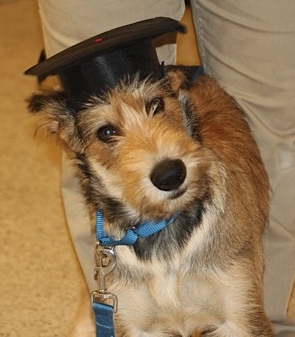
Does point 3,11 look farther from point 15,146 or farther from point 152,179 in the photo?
point 152,179

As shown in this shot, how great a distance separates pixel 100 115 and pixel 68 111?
0.46 ft

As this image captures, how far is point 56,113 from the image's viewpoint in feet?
7.19

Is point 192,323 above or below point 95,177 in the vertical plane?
below

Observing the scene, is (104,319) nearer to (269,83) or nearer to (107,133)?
(107,133)

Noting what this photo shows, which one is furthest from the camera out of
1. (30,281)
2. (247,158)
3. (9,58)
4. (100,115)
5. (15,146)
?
(9,58)

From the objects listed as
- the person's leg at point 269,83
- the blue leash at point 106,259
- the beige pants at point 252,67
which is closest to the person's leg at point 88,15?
the beige pants at point 252,67

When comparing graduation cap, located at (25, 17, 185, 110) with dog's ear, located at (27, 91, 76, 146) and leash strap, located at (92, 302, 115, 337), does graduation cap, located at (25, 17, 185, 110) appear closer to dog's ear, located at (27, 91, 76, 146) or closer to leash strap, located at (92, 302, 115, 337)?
dog's ear, located at (27, 91, 76, 146)

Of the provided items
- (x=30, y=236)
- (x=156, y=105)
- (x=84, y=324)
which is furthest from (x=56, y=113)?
(x=30, y=236)

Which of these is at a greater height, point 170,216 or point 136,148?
point 136,148

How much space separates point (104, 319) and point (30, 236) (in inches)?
45.9

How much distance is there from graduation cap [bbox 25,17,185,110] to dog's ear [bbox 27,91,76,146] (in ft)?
0.24

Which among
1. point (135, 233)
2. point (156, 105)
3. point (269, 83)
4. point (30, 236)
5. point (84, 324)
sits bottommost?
point (84, 324)

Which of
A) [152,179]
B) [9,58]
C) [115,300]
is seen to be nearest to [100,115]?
[152,179]

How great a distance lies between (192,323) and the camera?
2.29 meters
